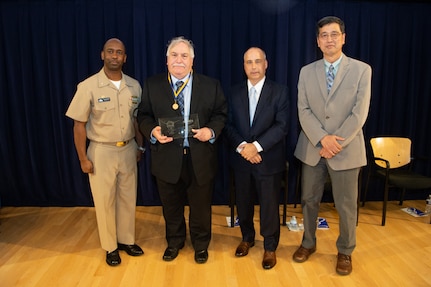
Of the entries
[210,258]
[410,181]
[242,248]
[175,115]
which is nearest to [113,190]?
[175,115]

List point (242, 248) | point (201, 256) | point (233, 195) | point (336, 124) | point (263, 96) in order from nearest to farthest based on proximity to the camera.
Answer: point (336, 124) → point (263, 96) → point (201, 256) → point (242, 248) → point (233, 195)

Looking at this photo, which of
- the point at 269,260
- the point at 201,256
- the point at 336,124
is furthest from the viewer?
the point at 201,256

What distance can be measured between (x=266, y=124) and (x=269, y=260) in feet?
3.72

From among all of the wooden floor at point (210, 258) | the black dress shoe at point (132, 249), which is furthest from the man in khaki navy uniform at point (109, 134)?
the wooden floor at point (210, 258)

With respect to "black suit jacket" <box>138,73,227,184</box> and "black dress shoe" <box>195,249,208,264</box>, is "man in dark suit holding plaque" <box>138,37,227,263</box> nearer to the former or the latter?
"black suit jacket" <box>138,73,227,184</box>

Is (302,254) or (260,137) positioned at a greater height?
(260,137)

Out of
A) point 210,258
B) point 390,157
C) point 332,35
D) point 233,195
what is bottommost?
point 210,258

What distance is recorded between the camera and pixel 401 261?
305 cm

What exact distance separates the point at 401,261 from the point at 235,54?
8.94 feet

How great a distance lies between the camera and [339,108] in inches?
106

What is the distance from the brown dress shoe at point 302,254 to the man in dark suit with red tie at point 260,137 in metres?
0.21

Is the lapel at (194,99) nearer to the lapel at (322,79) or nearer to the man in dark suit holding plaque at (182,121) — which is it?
the man in dark suit holding plaque at (182,121)

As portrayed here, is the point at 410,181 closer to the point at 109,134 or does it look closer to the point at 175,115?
the point at 175,115

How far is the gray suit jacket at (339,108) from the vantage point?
2643 mm
